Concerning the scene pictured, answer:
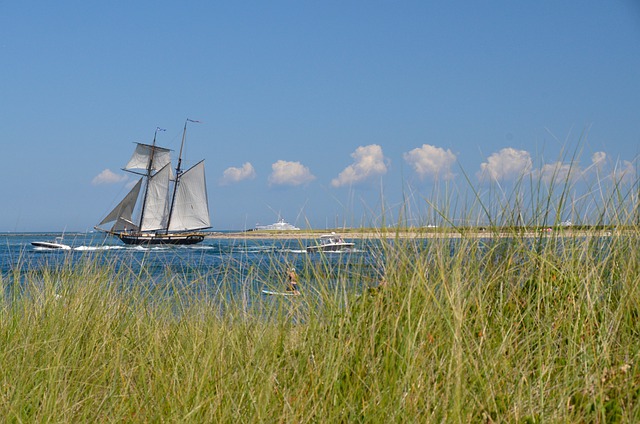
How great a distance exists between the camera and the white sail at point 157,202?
163ft

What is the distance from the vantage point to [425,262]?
2.90 meters

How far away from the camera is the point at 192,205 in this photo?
1972 inches

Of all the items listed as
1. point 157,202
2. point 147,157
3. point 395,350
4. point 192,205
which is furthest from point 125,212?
point 395,350

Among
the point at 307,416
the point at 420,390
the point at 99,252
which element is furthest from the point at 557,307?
the point at 99,252

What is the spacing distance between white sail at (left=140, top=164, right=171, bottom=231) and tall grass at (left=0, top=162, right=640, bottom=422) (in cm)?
4739

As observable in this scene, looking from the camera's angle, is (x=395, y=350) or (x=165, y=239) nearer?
(x=395, y=350)

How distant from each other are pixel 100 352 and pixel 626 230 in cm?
260

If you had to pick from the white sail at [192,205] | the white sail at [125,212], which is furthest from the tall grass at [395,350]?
the white sail at [192,205]

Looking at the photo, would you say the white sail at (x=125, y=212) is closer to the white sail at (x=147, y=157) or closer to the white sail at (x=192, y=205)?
the white sail at (x=192, y=205)

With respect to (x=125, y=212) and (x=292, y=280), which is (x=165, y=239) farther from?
(x=292, y=280)

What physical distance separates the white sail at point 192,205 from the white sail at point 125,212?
3047mm

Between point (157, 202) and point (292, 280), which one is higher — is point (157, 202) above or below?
above

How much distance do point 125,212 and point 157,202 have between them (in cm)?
332

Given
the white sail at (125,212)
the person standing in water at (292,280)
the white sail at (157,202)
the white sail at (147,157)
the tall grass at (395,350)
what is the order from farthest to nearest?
1. the white sail at (147,157)
2. the white sail at (157,202)
3. the white sail at (125,212)
4. the person standing in water at (292,280)
5. the tall grass at (395,350)
